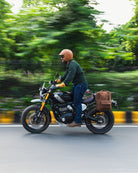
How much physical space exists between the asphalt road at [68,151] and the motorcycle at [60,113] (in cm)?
19

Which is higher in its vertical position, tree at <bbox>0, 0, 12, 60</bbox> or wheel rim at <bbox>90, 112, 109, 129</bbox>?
tree at <bbox>0, 0, 12, 60</bbox>

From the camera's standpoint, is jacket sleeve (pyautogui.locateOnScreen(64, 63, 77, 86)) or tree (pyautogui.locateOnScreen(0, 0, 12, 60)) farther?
tree (pyautogui.locateOnScreen(0, 0, 12, 60))

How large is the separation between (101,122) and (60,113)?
2.67 ft

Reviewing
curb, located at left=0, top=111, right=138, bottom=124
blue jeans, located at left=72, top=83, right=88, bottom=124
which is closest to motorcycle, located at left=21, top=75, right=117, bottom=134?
blue jeans, located at left=72, top=83, right=88, bottom=124

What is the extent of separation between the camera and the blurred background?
6.85 meters

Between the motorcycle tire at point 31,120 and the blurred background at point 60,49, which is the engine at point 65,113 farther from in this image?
the blurred background at point 60,49

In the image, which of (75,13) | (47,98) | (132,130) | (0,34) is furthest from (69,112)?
(0,34)

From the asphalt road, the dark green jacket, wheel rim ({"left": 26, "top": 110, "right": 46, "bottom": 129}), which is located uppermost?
the dark green jacket

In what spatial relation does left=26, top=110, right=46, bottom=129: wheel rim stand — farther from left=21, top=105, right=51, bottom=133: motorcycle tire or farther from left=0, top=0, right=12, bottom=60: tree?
left=0, top=0, right=12, bottom=60: tree

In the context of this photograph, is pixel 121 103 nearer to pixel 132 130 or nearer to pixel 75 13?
pixel 132 130

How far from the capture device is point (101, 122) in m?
5.49

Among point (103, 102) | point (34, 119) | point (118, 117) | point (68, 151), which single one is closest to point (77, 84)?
point (103, 102)

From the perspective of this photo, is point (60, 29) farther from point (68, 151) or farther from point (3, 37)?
point (68, 151)

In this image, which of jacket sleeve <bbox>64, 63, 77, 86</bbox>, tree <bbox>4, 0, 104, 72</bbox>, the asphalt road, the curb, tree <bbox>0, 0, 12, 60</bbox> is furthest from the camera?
tree <bbox>0, 0, 12, 60</bbox>
